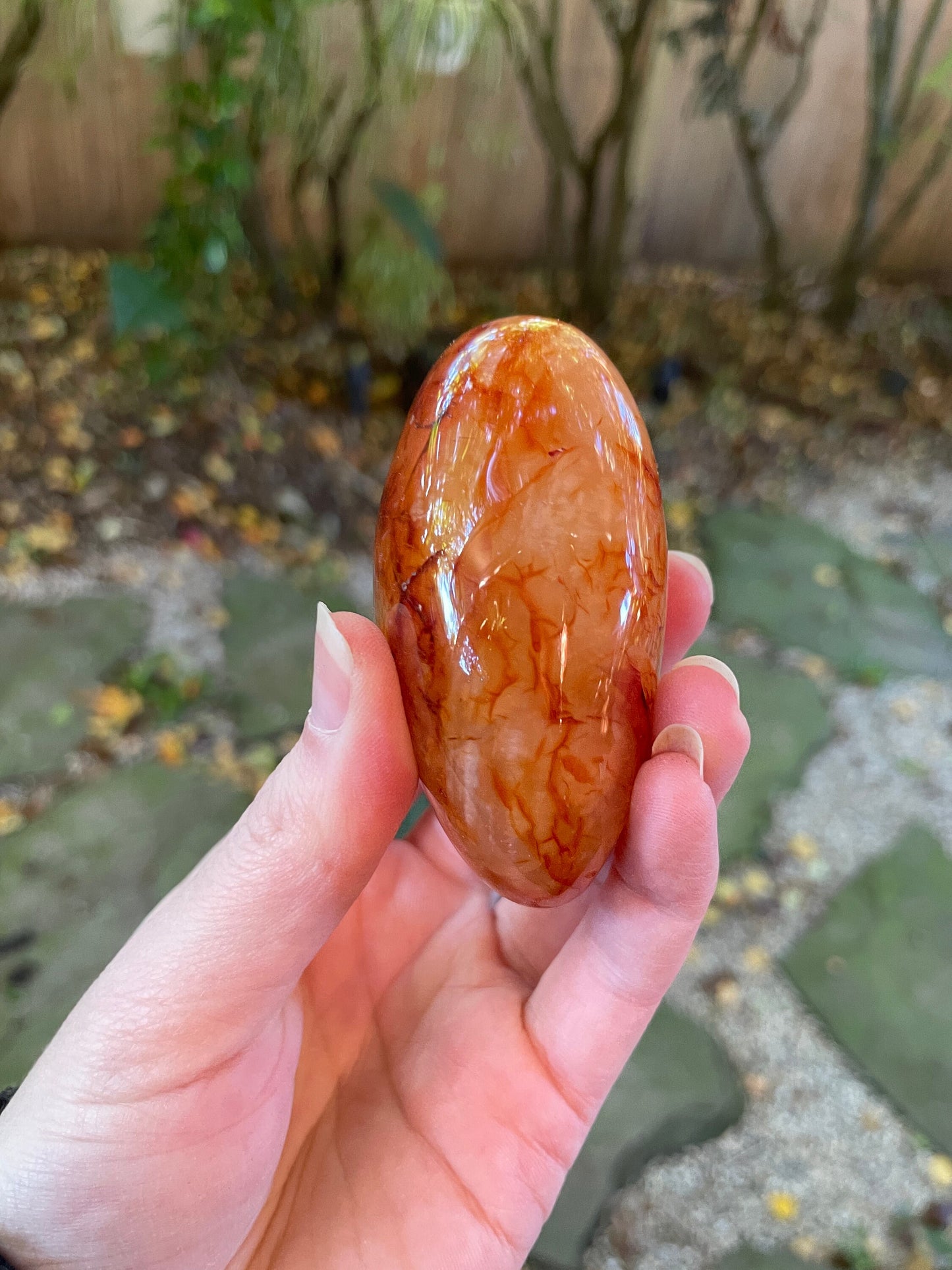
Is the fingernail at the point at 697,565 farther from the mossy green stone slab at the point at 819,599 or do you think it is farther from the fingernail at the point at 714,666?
the mossy green stone slab at the point at 819,599

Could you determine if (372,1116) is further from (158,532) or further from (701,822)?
(158,532)

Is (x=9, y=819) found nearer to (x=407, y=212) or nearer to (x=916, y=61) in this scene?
(x=407, y=212)

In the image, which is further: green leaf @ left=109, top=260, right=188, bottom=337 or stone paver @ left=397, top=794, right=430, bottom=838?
green leaf @ left=109, top=260, right=188, bottom=337

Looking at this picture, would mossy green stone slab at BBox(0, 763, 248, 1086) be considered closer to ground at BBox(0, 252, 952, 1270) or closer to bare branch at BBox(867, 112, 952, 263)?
ground at BBox(0, 252, 952, 1270)

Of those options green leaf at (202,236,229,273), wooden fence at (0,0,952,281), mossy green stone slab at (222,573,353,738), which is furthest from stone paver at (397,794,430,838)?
wooden fence at (0,0,952,281)

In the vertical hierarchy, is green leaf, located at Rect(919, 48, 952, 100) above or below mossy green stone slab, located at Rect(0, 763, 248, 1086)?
above
